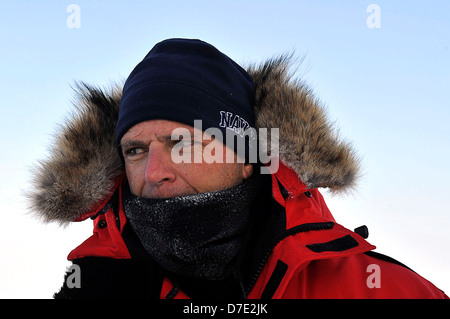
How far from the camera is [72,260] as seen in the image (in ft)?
7.75

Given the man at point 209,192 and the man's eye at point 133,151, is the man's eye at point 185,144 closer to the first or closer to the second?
the man at point 209,192

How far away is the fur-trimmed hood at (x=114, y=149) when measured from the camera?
7.59ft

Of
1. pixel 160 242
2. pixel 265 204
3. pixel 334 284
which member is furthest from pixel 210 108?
pixel 334 284

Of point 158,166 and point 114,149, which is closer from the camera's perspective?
point 158,166

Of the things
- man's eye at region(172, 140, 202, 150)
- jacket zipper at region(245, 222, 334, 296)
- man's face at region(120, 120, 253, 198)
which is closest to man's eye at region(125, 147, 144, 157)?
man's face at region(120, 120, 253, 198)

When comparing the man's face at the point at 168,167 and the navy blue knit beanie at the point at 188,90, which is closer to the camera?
the man's face at the point at 168,167

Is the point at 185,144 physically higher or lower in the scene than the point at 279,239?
higher

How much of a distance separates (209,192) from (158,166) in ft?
0.98

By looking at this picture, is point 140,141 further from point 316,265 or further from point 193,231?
point 316,265

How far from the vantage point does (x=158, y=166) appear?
2.27m

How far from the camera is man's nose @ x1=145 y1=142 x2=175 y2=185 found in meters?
2.23

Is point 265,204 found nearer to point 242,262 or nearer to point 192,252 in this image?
point 242,262

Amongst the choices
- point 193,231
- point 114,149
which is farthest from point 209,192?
point 114,149

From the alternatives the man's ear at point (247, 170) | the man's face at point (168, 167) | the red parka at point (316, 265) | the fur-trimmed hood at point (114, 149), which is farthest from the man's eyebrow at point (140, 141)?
the red parka at point (316, 265)
